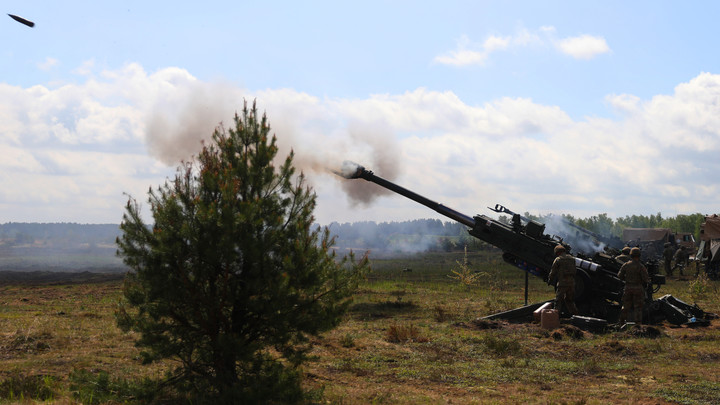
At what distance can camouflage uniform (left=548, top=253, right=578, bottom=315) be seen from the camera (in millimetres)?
14227

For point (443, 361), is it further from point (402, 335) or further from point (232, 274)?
point (232, 274)

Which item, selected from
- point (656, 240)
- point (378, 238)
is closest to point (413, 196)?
point (656, 240)

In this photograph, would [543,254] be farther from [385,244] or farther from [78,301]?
[385,244]

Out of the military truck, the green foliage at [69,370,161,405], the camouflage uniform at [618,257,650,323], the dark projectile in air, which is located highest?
the dark projectile in air

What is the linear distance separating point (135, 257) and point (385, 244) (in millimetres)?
99929

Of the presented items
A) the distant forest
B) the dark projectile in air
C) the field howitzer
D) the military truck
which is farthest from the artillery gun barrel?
the distant forest

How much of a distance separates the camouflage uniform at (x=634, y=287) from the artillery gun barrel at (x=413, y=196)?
3.87 metres

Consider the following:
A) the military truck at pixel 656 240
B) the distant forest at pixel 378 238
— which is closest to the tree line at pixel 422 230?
the distant forest at pixel 378 238

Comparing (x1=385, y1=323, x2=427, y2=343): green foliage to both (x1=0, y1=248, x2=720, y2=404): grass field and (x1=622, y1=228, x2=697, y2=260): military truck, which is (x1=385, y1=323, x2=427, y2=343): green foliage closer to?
(x1=0, y1=248, x2=720, y2=404): grass field

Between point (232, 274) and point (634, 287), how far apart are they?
9.60m

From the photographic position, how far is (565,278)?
1425 centimetres

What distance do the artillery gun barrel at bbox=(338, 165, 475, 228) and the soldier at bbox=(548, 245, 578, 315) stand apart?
2.47 meters


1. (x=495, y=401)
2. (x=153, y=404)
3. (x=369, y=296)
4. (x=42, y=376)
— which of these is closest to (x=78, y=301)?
(x=369, y=296)

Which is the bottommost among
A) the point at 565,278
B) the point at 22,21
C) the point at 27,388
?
the point at 27,388
